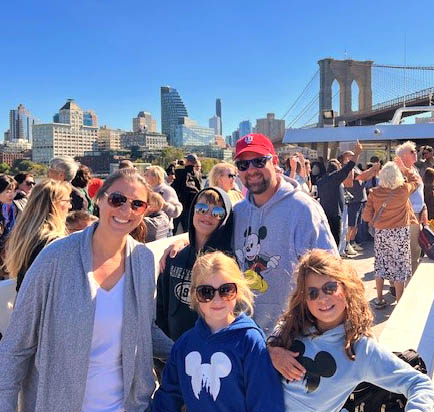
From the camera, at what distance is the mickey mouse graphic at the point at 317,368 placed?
5.03 feet

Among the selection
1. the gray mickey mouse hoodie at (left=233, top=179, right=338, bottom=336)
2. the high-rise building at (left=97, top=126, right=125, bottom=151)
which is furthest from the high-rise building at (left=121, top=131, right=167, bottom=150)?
the gray mickey mouse hoodie at (left=233, top=179, right=338, bottom=336)

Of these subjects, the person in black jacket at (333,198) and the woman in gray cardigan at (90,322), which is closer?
the woman in gray cardigan at (90,322)

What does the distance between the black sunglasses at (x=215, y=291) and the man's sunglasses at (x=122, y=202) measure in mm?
386

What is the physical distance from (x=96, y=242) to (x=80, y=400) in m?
0.55

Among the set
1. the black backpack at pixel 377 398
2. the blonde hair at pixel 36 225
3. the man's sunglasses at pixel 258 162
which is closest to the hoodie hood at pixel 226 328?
the black backpack at pixel 377 398

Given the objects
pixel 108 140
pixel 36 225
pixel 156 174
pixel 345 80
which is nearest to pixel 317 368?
pixel 36 225

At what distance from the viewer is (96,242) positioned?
161 cm

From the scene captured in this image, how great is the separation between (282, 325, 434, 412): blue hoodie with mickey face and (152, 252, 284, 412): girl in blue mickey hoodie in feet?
0.32

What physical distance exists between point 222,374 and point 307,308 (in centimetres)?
41

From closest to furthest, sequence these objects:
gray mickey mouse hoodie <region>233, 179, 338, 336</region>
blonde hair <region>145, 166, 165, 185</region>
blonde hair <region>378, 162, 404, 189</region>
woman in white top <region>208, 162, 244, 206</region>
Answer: gray mickey mouse hoodie <region>233, 179, 338, 336</region>
woman in white top <region>208, 162, 244, 206</region>
blonde hair <region>378, 162, 404, 189</region>
blonde hair <region>145, 166, 165, 185</region>

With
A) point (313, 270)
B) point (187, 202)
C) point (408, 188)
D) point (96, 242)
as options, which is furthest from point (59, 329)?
point (187, 202)

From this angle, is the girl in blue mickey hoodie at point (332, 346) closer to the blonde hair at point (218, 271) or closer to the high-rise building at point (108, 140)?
the blonde hair at point (218, 271)

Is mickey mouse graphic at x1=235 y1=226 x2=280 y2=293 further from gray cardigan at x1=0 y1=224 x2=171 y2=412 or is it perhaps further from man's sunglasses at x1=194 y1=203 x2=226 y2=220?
gray cardigan at x1=0 y1=224 x2=171 y2=412

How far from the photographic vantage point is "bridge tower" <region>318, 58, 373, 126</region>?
5250 cm
